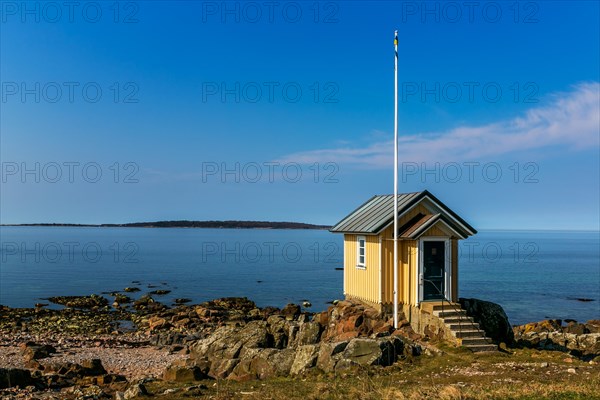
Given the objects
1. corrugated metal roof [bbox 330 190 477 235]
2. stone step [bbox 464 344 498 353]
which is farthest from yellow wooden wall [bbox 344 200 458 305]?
stone step [bbox 464 344 498 353]

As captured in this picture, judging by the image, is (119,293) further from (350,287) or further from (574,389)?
(574,389)

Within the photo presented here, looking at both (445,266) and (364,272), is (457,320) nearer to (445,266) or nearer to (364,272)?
(445,266)

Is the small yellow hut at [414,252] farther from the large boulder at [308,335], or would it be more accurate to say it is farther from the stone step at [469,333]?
the large boulder at [308,335]

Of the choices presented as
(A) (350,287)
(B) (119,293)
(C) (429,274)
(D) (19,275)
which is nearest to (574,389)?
(C) (429,274)

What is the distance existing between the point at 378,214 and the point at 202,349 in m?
Result: 9.92

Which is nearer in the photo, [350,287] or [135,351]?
[350,287]

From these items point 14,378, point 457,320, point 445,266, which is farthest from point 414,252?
point 14,378

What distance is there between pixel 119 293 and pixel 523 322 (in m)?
43.2

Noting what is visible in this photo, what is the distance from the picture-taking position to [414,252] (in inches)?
910

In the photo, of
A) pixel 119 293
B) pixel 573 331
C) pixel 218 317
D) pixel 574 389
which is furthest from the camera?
pixel 119 293

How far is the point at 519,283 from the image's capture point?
250ft

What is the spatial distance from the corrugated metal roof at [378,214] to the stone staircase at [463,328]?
11.2ft

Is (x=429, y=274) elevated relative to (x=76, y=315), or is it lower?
elevated

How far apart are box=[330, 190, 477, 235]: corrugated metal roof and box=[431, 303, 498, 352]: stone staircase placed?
3407mm
